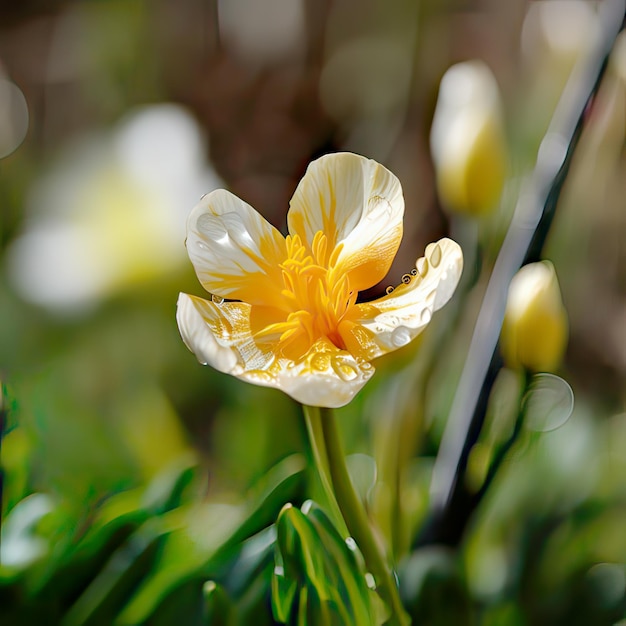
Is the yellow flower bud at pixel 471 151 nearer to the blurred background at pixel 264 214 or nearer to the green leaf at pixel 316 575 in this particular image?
the blurred background at pixel 264 214

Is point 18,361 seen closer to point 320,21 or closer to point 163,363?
point 163,363

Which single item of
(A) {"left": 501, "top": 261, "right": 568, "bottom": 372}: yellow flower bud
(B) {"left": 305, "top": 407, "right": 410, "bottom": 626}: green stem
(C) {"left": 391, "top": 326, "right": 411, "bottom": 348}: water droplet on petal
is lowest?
(B) {"left": 305, "top": 407, "right": 410, "bottom": 626}: green stem

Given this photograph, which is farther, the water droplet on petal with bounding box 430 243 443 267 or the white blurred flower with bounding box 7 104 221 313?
the white blurred flower with bounding box 7 104 221 313

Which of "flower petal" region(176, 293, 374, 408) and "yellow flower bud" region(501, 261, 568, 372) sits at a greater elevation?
"flower petal" region(176, 293, 374, 408)

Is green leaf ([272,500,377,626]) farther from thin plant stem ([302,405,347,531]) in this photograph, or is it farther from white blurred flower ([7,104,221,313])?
white blurred flower ([7,104,221,313])

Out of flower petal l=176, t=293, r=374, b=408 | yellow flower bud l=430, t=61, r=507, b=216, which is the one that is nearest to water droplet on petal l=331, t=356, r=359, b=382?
flower petal l=176, t=293, r=374, b=408

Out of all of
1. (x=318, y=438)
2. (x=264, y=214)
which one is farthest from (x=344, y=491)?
(x=264, y=214)

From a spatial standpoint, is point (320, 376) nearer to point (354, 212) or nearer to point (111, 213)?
point (354, 212)
